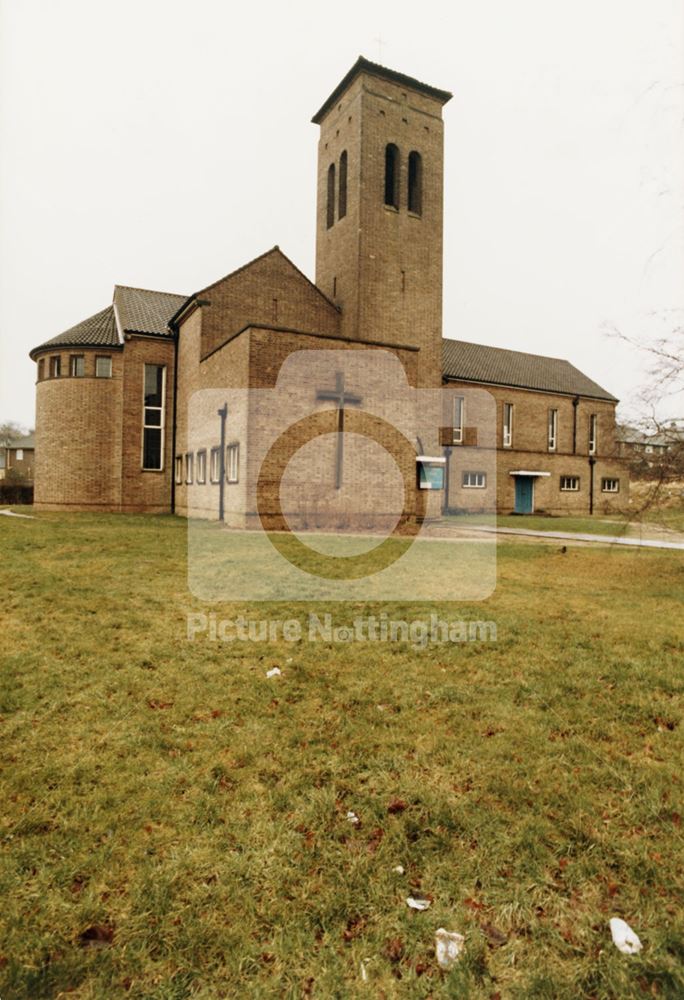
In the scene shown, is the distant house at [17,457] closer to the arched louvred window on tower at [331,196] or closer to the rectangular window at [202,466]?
the rectangular window at [202,466]

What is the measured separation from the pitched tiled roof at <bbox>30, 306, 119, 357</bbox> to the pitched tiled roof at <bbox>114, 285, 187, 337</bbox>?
0.67 m

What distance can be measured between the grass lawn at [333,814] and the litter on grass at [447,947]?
3 centimetres

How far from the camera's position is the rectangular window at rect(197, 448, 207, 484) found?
72.2 ft

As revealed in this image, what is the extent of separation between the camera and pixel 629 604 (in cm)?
806

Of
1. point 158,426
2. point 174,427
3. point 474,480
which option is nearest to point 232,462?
point 174,427

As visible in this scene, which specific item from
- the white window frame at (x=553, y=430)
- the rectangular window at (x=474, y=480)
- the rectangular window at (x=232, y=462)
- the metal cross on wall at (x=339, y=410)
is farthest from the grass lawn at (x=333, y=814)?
the white window frame at (x=553, y=430)

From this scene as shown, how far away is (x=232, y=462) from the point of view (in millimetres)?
18922

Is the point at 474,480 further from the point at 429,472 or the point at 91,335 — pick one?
the point at 91,335

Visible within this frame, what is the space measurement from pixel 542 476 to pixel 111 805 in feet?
117

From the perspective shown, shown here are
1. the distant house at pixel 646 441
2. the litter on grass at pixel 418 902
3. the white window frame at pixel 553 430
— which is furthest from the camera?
the white window frame at pixel 553 430

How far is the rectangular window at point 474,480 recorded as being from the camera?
110ft

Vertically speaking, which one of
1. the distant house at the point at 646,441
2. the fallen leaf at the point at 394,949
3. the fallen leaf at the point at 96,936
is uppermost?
the distant house at the point at 646,441

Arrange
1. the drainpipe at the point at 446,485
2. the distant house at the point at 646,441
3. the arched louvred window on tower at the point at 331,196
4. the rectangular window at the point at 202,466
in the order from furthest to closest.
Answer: the drainpipe at the point at 446,485, the arched louvred window on tower at the point at 331,196, the rectangular window at the point at 202,466, the distant house at the point at 646,441

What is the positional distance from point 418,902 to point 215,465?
1904 cm
